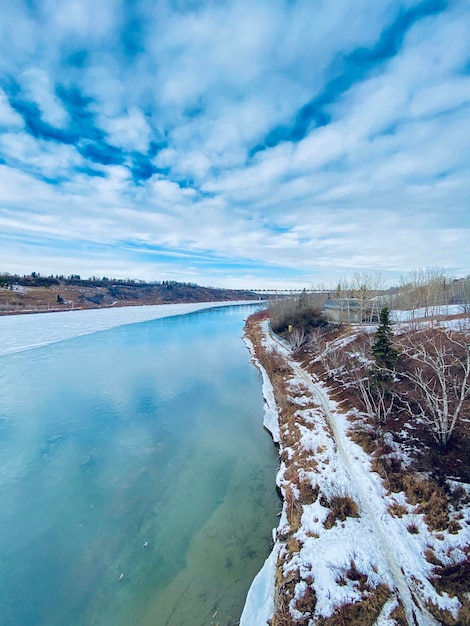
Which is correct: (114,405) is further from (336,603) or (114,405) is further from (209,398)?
(336,603)

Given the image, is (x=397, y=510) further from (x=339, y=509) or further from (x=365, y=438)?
(x=365, y=438)

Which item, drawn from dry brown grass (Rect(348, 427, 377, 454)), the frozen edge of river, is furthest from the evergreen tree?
the frozen edge of river

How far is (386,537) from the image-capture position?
7.43 m

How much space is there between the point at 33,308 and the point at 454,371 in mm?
83957

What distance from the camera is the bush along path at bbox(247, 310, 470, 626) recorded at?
18.6 feet

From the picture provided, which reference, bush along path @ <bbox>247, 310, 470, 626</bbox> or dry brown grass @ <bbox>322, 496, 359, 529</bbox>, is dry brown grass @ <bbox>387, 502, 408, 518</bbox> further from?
dry brown grass @ <bbox>322, 496, 359, 529</bbox>

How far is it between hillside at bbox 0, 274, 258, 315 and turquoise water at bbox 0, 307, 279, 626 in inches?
2528

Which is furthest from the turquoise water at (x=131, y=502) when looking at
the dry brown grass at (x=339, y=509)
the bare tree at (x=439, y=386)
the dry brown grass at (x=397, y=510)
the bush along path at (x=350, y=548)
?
the bare tree at (x=439, y=386)

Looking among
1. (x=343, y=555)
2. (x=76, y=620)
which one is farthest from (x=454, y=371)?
(x=76, y=620)

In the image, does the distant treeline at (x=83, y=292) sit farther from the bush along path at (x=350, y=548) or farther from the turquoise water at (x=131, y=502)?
the bush along path at (x=350, y=548)

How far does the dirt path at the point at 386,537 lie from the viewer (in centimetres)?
559

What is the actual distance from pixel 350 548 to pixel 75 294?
10762cm

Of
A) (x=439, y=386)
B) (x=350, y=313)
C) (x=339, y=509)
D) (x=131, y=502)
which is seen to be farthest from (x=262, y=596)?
(x=350, y=313)

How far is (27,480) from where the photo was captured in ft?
34.6
